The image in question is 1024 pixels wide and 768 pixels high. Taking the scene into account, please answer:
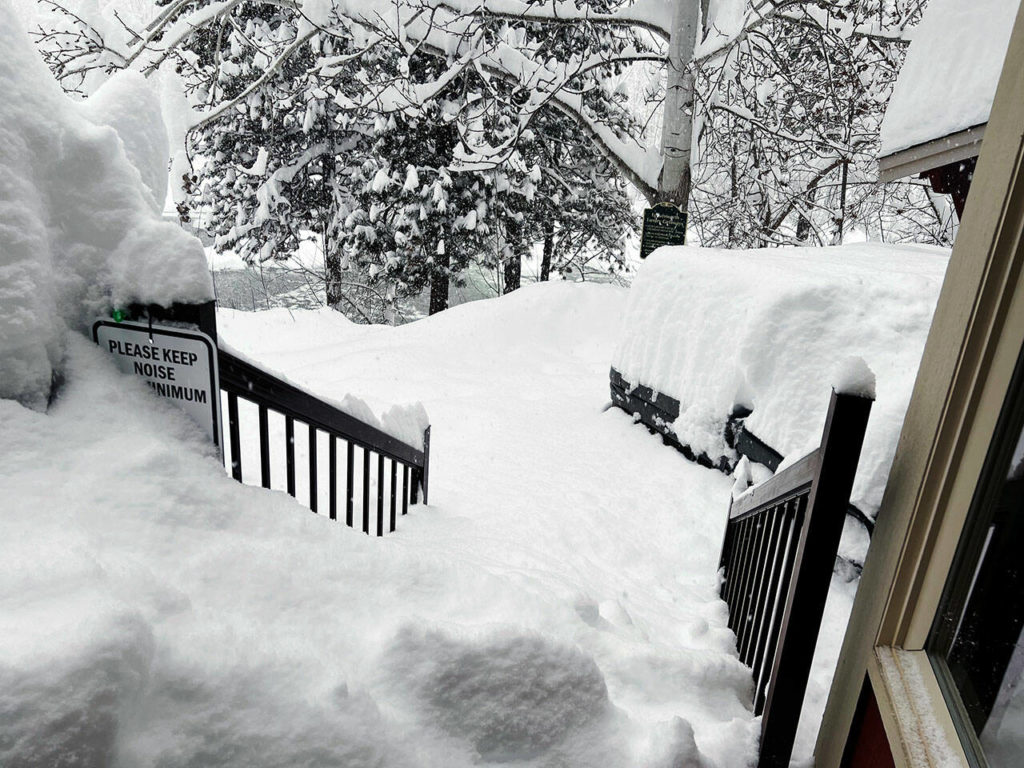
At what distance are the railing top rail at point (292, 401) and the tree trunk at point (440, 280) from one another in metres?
13.0

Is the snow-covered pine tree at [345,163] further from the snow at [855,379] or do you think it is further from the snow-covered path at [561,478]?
the snow at [855,379]

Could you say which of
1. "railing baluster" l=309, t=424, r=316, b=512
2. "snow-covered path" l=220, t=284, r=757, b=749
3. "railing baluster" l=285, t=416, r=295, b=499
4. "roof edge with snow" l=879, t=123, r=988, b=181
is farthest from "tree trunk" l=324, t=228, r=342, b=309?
"railing baluster" l=285, t=416, r=295, b=499

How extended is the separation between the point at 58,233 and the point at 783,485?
7.56 ft

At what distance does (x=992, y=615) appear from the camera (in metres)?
1.42

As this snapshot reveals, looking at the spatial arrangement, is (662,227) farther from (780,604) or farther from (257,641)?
(257,641)

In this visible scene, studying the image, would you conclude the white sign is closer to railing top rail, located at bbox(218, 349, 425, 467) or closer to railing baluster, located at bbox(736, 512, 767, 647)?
railing top rail, located at bbox(218, 349, 425, 467)

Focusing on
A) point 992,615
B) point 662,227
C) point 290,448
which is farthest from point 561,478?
point 662,227

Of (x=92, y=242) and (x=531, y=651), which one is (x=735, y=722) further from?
(x=92, y=242)

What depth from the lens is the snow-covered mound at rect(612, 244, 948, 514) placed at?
351cm

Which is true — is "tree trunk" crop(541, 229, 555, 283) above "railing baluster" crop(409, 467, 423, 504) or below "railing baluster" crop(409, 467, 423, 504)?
above

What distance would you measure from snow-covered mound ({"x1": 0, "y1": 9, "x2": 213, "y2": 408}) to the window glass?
2018mm

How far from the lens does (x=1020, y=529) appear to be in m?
1.36

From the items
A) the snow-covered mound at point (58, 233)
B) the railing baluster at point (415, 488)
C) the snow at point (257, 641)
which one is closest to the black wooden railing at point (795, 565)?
the snow at point (257, 641)

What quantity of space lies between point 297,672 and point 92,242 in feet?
4.15
